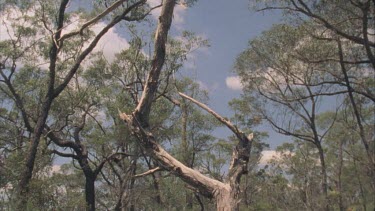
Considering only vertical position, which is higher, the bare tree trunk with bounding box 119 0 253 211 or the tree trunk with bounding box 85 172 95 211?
the tree trunk with bounding box 85 172 95 211

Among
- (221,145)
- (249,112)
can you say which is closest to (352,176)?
(221,145)

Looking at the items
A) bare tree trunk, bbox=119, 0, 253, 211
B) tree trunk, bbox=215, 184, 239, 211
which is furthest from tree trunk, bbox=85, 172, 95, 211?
tree trunk, bbox=215, 184, 239, 211

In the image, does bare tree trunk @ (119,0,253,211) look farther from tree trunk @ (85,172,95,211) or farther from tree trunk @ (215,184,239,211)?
tree trunk @ (85,172,95,211)

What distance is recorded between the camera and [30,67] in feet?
52.2

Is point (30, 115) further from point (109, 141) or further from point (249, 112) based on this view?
point (249, 112)

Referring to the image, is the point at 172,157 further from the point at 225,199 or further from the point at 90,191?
the point at 90,191

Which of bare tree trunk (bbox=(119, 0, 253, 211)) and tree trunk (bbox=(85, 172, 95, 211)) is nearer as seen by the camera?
bare tree trunk (bbox=(119, 0, 253, 211))

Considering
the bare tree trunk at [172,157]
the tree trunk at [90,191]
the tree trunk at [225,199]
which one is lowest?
the tree trunk at [225,199]

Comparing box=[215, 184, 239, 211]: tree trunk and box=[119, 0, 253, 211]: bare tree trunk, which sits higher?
box=[119, 0, 253, 211]: bare tree trunk

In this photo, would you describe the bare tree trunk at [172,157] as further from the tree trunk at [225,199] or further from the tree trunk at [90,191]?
the tree trunk at [90,191]

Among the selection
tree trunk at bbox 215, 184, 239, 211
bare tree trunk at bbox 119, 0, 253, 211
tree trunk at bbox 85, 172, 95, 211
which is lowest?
tree trunk at bbox 215, 184, 239, 211

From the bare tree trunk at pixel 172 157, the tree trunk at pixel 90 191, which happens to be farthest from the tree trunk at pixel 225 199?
the tree trunk at pixel 90 191

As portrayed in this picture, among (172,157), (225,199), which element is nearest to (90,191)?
(172,157)

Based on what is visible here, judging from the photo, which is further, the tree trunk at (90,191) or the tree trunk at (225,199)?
the tree trunk at (90,191)
